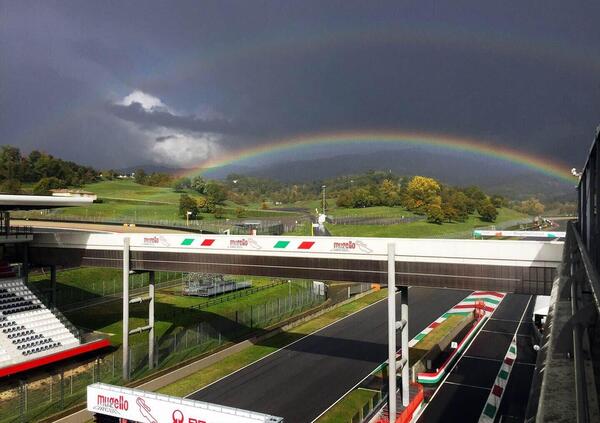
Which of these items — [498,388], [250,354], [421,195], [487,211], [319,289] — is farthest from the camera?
[421,195]

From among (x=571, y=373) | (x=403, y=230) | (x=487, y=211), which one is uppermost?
(x=487, y=211)

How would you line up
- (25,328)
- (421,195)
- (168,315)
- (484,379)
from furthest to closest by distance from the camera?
(421,195) < (168,315) < (25,328) < (484,379)

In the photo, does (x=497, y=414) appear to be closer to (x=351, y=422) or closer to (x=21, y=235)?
(x=351, y=422)

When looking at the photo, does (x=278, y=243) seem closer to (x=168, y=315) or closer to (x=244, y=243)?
(x=244, y=243)

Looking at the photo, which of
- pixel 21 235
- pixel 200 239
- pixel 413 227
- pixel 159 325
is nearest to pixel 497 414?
pixel 200 239

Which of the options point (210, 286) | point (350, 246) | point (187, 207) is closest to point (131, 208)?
point (187, 207)

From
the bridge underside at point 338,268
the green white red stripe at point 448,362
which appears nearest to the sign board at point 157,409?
the bridge underside at point 338,268

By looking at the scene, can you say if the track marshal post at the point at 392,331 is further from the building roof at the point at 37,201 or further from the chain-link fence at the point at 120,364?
the building roof at the point at 37,201
